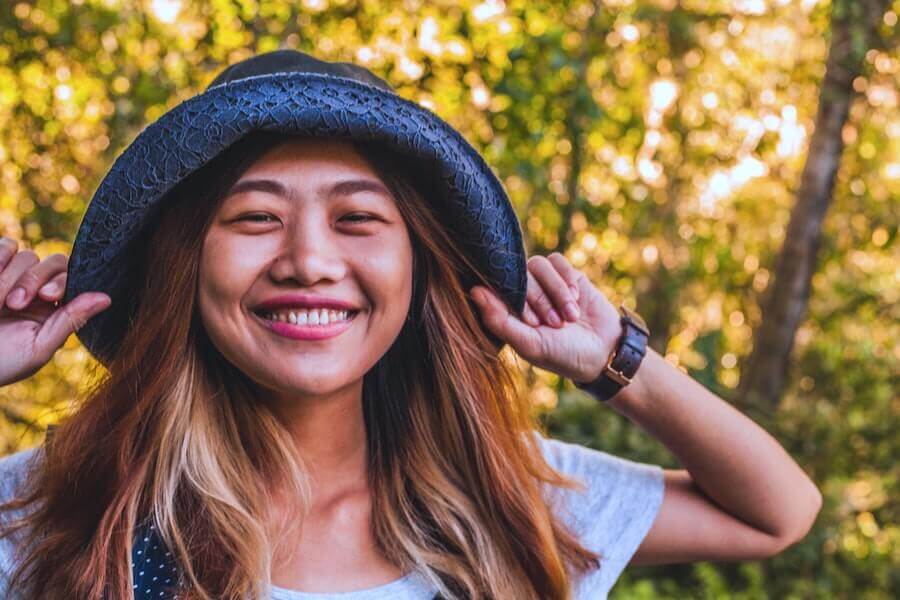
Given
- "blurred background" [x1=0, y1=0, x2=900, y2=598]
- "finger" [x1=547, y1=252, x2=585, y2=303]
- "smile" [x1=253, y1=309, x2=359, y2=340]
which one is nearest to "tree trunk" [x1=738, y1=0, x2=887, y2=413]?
"blurred background" [x1=0, y1=0, x2=900, y2=598]

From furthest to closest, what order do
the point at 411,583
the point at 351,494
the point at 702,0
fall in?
1. the point at 702,0
2. the point at 351,494
3. the point at 411,583

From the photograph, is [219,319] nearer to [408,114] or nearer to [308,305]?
[308,305]

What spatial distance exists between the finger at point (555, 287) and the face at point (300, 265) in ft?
1.08

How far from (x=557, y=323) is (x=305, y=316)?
1.68 ft

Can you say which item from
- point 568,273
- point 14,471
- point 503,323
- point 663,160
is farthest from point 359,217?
point 663,160

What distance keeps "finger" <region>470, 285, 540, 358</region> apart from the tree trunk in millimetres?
3347

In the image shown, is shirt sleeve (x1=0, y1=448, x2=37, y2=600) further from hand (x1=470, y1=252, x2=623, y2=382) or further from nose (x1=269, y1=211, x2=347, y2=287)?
hand (x1=470, y1=252, x2=623, y2=382)

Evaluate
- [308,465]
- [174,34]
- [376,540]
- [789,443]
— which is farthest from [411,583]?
[789,443]

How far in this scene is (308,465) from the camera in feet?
6.86

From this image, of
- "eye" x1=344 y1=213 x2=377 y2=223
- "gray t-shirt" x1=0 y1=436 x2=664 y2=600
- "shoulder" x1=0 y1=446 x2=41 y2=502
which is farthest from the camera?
"gray t-shirt" x1=0 y1=436 x2=664 y2=600

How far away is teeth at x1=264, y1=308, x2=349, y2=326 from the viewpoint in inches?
70.6

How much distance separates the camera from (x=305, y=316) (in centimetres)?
179

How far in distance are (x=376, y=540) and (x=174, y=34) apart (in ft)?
9.88

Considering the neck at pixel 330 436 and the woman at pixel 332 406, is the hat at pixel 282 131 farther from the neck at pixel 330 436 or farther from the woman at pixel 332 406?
the neck at pixel 330 436
